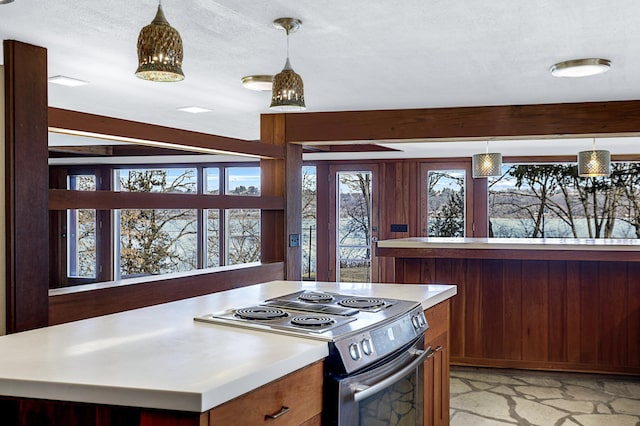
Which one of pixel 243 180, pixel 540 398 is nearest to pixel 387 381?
pixel 540 398

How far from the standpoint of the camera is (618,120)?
423 centimetres

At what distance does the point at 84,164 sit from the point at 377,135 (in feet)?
19.4

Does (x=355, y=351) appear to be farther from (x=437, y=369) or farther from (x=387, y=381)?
(x=437, y=369)

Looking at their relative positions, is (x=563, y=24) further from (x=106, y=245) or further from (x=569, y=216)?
(x=106, y=245)

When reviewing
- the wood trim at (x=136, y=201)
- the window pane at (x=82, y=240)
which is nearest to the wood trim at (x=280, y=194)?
the wood trim at (x=136, y=201)

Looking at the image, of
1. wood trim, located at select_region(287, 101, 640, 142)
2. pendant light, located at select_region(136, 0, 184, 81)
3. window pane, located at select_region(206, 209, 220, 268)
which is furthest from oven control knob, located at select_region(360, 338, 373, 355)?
window pane, located at select_region(206, 209, 220, 268)

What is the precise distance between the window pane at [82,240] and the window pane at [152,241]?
44cm

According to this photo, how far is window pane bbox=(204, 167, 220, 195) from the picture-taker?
8.81 m

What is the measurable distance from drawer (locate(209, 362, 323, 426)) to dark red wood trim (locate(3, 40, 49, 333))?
5.40 feet

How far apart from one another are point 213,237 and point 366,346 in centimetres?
724

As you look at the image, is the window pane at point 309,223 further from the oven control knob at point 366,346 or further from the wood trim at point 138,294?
the oven control knob at point 366,346

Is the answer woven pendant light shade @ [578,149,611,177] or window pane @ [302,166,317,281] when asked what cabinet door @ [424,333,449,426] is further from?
window pane @ [302,166,317,281]

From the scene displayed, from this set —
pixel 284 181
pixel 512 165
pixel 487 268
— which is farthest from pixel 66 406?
pixel 512 165

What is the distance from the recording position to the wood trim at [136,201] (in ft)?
9.19
